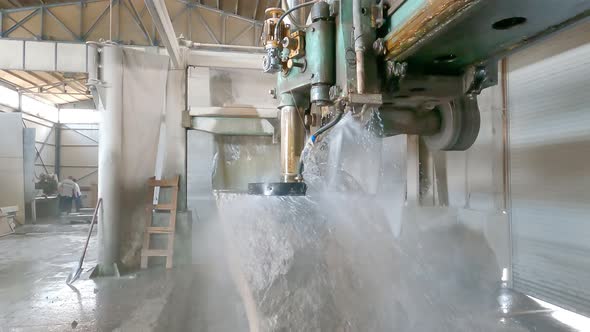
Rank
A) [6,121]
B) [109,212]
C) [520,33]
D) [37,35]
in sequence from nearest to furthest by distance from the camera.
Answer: [520,33]
[109,212]
[37,35]
[6,121]

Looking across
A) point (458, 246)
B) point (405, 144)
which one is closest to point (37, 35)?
point (405, 144)

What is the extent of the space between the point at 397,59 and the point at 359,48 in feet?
0.26

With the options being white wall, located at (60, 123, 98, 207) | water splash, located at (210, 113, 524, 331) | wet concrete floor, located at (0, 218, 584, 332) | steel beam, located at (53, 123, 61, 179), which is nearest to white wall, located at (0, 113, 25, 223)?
white wall, located at (60, 123, 98, 207)

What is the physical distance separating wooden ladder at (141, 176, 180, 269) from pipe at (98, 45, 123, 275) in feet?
0.67

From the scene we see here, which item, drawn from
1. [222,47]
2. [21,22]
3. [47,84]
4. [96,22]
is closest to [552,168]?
[222,47]

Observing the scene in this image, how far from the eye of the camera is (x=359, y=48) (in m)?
0.70

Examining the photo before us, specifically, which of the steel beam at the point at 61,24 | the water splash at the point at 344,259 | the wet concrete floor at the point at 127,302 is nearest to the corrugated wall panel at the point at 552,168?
the wet concrete floor at the point at 127,302

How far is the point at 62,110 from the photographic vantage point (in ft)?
26.7

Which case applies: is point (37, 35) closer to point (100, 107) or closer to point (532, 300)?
point (100, 107)

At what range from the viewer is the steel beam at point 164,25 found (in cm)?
181

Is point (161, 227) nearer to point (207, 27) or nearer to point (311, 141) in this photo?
point (311, 141)

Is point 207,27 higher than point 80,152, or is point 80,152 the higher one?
point 207,27

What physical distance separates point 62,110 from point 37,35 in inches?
169

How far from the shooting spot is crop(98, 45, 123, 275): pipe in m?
2.47
